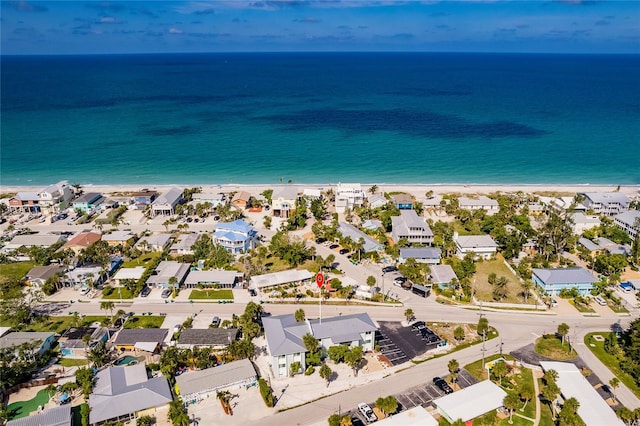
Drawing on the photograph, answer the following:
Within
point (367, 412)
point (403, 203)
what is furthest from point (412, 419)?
point (403, 203)

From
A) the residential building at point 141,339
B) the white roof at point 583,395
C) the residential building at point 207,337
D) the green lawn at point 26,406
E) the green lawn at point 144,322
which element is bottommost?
the green lawn at point 26,406

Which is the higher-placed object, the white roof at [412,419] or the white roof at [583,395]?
the white roof at [583,395]

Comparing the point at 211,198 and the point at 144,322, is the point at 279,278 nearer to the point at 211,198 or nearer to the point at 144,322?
the point at 144,322

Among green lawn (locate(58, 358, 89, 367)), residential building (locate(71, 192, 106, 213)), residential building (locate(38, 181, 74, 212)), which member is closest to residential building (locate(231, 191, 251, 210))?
residential building (locate(71, 192, 106, 213))

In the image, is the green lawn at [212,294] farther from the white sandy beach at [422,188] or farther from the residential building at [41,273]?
the white sandy beach at [422,188]

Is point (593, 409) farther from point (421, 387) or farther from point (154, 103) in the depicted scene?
point (154, 103)

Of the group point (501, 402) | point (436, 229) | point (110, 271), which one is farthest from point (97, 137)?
point (501, 402)

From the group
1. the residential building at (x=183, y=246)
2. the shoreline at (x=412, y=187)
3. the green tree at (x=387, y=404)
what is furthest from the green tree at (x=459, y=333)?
the shoreline at (x=412, y=187)
